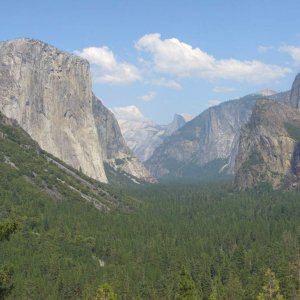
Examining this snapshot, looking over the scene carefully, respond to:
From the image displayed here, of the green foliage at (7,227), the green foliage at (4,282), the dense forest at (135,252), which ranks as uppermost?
the green foliage at (7,227)

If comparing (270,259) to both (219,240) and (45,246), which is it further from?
(45,246)

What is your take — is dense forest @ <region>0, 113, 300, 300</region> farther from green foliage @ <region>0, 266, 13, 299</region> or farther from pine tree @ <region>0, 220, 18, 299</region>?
pine tree @ <region>0, 220, 18, 299</region>

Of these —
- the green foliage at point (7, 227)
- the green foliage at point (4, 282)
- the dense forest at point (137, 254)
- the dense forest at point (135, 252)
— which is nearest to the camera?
the green foliage at point (7, 227)

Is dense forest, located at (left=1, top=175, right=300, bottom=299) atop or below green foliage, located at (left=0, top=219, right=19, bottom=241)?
below

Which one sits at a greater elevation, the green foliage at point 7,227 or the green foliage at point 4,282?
the green foliage at point 7,227

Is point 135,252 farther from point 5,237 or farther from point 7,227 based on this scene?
point 7,227

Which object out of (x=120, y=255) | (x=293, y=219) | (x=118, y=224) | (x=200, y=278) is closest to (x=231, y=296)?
(x=200, y=278)

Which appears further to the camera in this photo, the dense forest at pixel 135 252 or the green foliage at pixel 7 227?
the dense forest at pixel 135 252

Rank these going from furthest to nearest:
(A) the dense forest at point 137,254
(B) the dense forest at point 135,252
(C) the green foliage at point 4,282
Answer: (B) the dense forest at point 135,252 → (A) the dense forest at point 137,254 → (C) the green foliage at point 4,282

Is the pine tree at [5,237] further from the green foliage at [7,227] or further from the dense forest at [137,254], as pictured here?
the dense forest at [137,254]

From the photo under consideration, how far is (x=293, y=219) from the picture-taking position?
191 m

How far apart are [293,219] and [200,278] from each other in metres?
89.1

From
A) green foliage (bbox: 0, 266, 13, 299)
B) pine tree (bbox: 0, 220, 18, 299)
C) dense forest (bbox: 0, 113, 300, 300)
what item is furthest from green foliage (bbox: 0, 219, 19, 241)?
dense forest (bbox: 0, 113, 300, 300)

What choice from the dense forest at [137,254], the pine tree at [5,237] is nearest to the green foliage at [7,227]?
the pine tree at [5,237]
